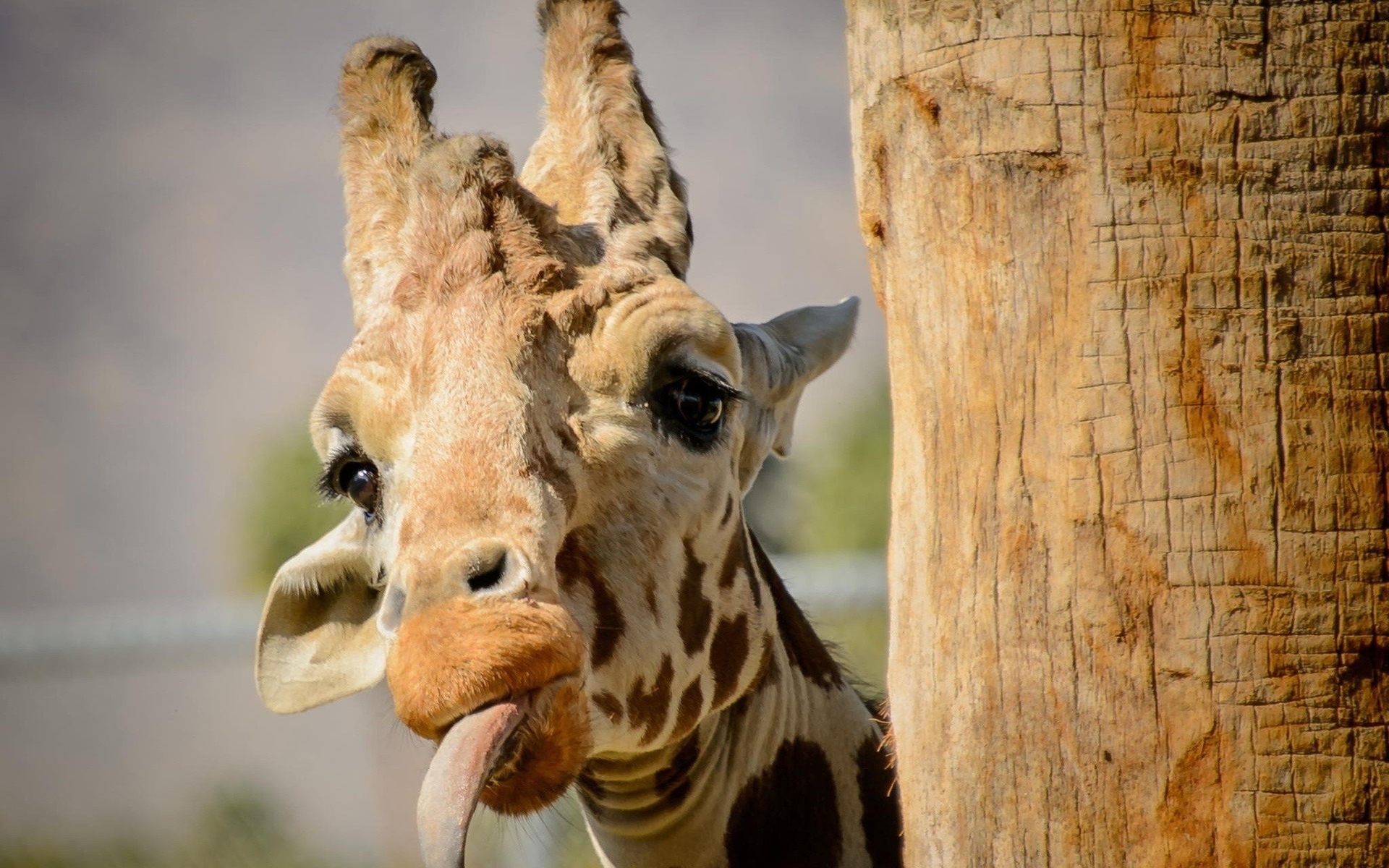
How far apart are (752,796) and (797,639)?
489 millimetres

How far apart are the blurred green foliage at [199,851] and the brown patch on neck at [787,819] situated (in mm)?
5738

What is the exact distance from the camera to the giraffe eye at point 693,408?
288 cm

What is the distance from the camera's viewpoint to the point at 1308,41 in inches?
74.0

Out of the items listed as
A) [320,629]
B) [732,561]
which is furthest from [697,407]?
[320,629]

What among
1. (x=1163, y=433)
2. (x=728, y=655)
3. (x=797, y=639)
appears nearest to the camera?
(x=1163, y=433)

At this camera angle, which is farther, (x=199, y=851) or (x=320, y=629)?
(x=199, y=851)

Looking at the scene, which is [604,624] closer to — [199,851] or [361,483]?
[361,483]

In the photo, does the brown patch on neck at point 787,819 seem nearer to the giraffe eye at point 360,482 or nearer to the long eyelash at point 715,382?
the long eyelash at point 715,382

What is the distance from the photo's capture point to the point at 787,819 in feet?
10.7

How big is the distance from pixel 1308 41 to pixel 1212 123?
165 millimetres

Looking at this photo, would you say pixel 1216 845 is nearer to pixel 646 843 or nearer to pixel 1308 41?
pixel 1308 41

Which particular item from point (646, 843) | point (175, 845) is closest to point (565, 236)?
point (646, 843)

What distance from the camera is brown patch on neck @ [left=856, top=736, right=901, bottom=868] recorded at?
128 inches

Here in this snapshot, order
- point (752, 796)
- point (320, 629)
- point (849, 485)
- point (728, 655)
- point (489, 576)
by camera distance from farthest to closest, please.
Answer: point (849, 485), point (320, 629), point (752, 796), point (728, 655), point (489, 576)
